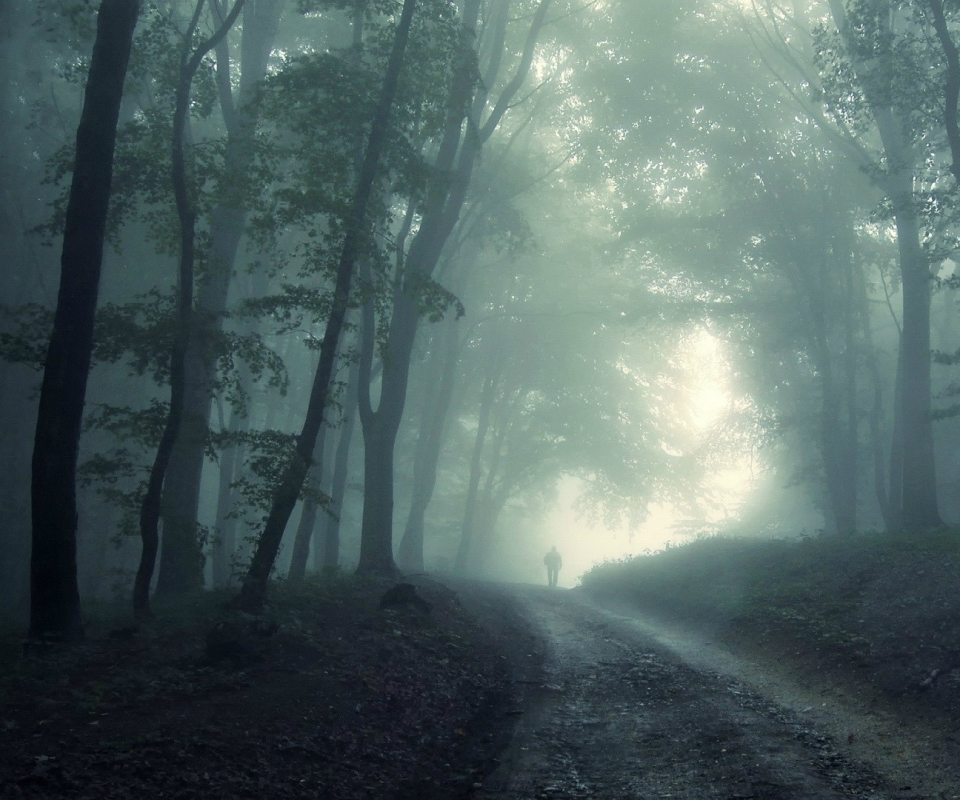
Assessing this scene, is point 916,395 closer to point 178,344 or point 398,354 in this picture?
point 398,354

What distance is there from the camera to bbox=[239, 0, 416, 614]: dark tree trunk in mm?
11062

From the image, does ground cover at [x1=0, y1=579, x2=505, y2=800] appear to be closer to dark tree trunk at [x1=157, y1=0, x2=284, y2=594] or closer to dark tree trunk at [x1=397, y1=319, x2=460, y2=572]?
dark tree trunk at [x1=157, y1=0, x2=284, y2=594]

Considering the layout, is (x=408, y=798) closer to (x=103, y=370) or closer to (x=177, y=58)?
(x=177, y=58)

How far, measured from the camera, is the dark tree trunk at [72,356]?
368 inches

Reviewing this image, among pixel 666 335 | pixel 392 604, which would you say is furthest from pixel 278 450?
pixel 666 335

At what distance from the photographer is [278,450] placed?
37.1ft

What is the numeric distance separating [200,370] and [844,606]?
11.8 m

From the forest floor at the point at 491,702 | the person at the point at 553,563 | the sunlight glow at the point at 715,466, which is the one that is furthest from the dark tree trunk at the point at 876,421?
the person at the point at 553,563

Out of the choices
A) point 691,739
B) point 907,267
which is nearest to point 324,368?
point 691,739

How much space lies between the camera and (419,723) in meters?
8.27

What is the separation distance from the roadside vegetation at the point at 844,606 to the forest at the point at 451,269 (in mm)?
4004

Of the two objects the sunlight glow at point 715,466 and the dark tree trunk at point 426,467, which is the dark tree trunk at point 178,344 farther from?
the sunlight glow at point 715,466

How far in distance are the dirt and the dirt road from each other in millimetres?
29

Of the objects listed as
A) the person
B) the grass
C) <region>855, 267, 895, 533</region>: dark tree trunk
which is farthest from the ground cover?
the person
